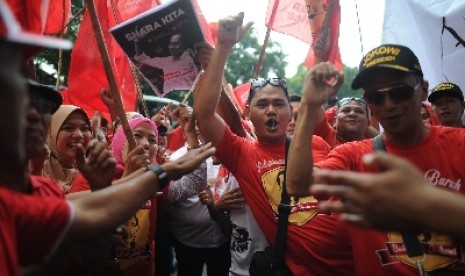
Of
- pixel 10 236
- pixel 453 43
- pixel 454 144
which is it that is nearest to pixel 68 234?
pixel 10 236

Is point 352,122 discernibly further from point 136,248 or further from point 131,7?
point 131,7

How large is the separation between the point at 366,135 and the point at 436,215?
3.33 metres

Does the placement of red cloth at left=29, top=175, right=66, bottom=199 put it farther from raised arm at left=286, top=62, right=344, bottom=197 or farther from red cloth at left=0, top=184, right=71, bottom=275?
raised arm at left=286, top=62, right=344, bottom=197

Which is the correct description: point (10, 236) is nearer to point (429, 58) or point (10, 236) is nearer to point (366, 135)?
point (366, 135)

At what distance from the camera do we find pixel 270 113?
126 inches

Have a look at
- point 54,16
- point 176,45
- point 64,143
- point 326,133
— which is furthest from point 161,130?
point 176,45

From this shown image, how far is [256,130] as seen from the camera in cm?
324

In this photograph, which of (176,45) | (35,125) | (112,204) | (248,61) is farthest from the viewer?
(248,61)

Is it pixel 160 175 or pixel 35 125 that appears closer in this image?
pixel 35 125

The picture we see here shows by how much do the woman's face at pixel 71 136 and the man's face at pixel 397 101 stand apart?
2.14 metres

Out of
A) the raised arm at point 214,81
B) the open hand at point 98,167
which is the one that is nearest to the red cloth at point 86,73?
the raised arm at point 214,81

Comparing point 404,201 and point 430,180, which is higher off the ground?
point 404,201

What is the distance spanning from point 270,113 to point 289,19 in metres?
2.98

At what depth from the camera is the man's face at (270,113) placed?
10.4 ft
